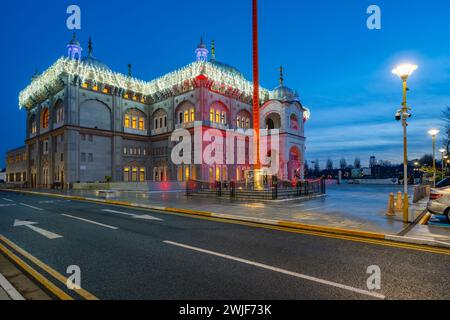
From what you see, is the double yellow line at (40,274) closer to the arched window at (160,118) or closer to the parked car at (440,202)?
the parked car at (440,202)

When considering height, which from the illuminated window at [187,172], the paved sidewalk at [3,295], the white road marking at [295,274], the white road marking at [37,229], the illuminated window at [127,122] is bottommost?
the white road marking at [37,229]

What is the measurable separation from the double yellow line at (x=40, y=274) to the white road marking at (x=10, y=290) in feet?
1.22

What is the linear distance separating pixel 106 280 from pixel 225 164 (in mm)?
42392

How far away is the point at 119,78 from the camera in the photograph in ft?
154

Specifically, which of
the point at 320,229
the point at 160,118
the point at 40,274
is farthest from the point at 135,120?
the point at 40,274

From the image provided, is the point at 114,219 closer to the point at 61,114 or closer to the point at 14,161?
the point at 61,114

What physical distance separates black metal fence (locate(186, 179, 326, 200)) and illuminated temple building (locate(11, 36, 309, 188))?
17.5m

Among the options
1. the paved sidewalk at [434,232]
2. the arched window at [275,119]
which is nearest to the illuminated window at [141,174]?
the arched window at [275,119]

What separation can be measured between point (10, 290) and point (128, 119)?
47.9 meters

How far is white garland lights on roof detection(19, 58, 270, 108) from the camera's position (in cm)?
4178

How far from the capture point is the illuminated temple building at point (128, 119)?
42031mm

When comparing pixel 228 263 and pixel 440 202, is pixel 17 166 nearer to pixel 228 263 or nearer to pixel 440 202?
pixel 228 263
